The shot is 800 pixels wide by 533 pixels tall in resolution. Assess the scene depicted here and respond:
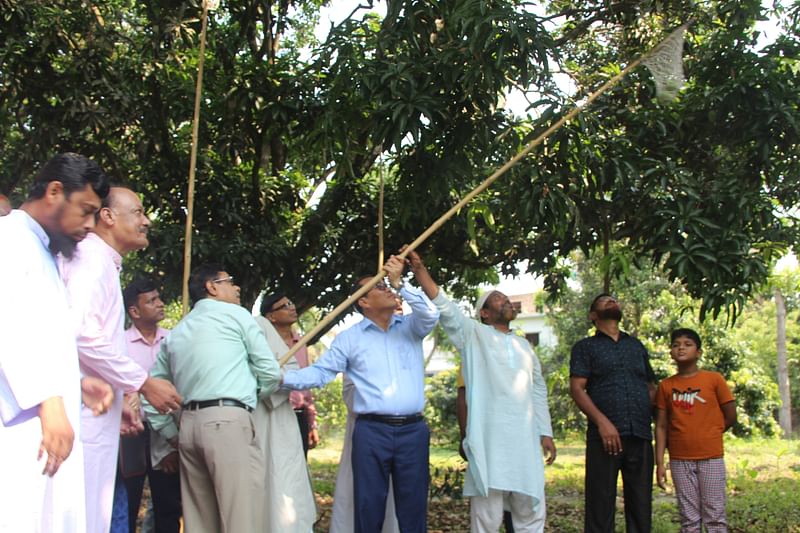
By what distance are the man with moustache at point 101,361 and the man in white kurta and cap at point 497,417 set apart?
6.11 ft

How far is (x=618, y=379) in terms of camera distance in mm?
5516

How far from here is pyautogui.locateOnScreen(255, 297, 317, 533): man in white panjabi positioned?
4770 millimetres

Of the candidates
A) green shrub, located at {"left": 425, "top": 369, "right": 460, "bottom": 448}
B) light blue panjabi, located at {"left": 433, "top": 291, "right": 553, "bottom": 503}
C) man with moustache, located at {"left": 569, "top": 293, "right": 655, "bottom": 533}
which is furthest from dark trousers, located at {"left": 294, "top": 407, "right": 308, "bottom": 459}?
green shrub, located at {"left": 425, "top": 369, "right": 460, "bottom": 448}

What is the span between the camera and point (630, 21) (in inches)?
254

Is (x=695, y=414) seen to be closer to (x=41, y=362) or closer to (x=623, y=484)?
(x=623, y=484)

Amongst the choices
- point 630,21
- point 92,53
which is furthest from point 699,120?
point 92,53

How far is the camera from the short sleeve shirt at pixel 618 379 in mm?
5457

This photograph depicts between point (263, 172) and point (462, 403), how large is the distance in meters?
3.40

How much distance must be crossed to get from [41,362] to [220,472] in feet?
5.77

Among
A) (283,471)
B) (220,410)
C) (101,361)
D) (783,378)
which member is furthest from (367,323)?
(783,378)

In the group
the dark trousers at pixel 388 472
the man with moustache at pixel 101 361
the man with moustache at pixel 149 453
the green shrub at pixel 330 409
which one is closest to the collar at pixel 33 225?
the man with moustache at pixel 101 361

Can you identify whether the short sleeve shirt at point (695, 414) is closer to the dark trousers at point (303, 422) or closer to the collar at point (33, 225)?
the dark trousers at point (303, 422)

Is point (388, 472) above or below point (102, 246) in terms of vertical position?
below

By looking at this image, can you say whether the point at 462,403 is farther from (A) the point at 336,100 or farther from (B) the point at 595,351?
(A) the point at 336,100
